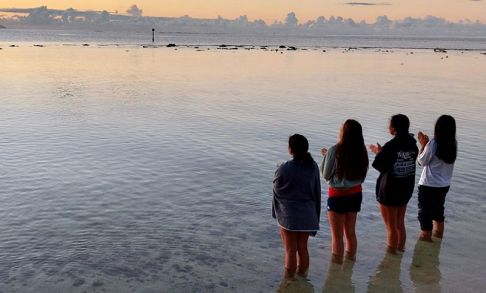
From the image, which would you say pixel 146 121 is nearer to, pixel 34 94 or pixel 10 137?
pixel 10 137

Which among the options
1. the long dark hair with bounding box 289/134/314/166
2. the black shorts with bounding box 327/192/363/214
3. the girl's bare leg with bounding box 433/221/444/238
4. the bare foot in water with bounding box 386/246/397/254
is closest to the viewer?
the long dark hair with bounding box 289/134/314/166

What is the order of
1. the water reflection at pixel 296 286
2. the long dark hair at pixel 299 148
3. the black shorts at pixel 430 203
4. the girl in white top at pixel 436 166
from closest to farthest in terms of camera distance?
1. the long dark hair at pixel 299 148
2. the water reflection at pixel 296 286
3. the girl in white top at pixel 436 166
4. the black shorts at pixel 430 203

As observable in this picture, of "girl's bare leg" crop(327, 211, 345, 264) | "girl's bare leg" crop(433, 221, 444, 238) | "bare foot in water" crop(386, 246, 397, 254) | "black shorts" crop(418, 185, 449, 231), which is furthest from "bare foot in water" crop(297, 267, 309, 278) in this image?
"girl's bare leg" crop(433, 221, 444, 238)

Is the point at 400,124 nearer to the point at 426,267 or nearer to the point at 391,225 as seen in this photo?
the point at 391,225

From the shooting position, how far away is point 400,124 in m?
7.66

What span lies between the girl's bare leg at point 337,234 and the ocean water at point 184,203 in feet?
0.56

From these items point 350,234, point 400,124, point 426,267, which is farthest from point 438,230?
point 400,124

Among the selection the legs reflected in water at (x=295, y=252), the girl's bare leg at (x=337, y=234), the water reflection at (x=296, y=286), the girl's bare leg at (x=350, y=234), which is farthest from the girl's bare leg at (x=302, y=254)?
the girl's bare leg at (x=350, y=234)

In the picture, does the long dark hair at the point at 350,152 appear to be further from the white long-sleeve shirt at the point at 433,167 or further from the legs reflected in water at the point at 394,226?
the white long-sleeve shirt at the point at 433,167

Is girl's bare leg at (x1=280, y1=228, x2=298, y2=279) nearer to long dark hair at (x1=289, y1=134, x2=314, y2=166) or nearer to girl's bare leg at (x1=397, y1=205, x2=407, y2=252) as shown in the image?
long dark hair at (x1=289, y1=134, x2=314, y2=166)

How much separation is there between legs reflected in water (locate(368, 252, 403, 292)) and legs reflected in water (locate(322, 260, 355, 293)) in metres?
0.32

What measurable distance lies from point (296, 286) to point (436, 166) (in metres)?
3.09

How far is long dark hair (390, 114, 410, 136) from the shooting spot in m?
7.64

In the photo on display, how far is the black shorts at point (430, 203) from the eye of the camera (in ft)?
27.8
